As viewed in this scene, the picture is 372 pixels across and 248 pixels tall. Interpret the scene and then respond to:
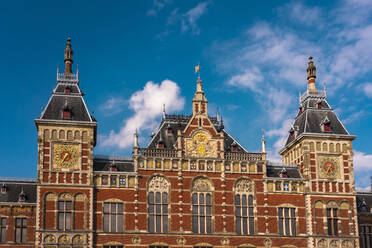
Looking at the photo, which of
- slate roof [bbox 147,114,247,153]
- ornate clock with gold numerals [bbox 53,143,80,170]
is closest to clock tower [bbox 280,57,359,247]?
slate roof [bbox 147,114,247,153]

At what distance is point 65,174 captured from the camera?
58.8 metres

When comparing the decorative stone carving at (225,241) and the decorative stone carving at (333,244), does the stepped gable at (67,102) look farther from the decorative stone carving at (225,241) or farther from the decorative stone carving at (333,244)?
the decorative stone carving at (333,244)

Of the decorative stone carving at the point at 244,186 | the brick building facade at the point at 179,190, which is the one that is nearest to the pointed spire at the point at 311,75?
the brick building facade at the point at 179,190

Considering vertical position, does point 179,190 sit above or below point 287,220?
above

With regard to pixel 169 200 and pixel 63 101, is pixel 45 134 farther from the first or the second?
pixel 169 200

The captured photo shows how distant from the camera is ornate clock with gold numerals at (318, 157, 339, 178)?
6469 centimetres

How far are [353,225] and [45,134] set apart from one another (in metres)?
33.8

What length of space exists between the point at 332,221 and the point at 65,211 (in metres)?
28.1

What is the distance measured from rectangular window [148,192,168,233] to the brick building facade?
10 centimetres

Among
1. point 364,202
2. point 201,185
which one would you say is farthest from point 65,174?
point 364,202

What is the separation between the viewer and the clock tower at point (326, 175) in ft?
206

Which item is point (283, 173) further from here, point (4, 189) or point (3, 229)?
point (3, 229)

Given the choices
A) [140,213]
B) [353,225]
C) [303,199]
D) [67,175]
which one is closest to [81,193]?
[67,175]

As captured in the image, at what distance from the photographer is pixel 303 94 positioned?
71312mm
